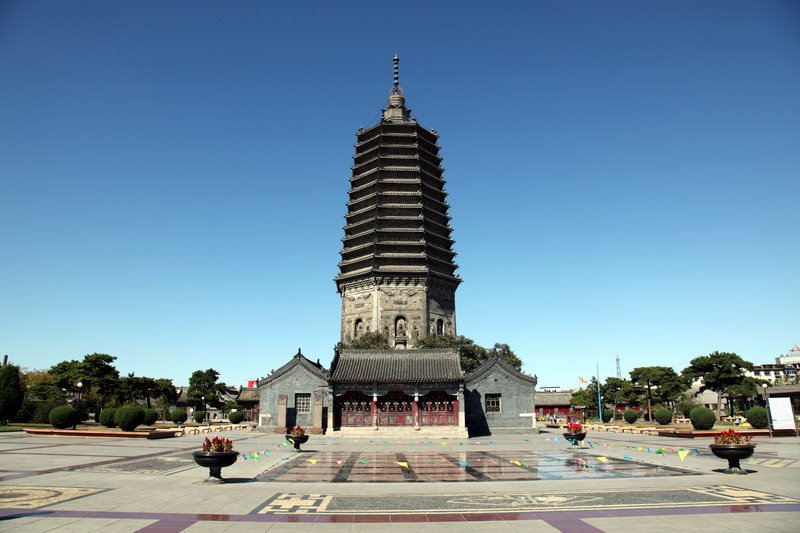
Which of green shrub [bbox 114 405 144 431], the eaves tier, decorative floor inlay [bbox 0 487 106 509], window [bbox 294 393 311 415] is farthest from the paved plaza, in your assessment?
the eaves tier

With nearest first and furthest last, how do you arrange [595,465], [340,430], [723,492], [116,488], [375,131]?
1. [723,492]
2. [116,488]
3. [595,465]
4. [340,430]
5. [375,131]

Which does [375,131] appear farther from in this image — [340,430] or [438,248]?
[340,430]

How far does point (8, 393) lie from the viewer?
44156 millimetres

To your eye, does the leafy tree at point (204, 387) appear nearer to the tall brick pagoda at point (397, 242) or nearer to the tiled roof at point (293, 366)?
the tall brick pagoda at point (397, 242)

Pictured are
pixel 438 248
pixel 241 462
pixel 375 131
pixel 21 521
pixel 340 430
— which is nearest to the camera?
pixel 21 521

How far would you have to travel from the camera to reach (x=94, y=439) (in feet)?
108

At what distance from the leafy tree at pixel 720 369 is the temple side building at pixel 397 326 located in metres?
21.5

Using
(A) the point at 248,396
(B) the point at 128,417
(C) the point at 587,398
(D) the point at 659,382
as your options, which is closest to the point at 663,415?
(D) the point at 659,382

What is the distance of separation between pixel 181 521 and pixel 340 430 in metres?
30.8

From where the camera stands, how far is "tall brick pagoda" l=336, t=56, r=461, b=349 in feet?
195

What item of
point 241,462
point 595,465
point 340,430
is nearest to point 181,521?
point 241,462

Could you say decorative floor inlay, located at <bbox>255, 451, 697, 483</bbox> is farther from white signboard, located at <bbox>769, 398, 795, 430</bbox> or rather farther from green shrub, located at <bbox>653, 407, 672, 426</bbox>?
green shrub, located at <bbox>653, 407, 672, 426</bbox>

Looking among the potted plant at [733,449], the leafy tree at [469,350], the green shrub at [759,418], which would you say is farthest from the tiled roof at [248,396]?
the potted plant at [733,449]

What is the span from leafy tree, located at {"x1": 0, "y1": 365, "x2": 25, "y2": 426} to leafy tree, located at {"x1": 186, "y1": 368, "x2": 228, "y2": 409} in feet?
80.0
